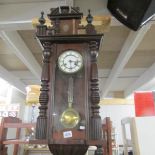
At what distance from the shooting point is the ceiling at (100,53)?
183cm

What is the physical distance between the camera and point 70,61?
41.9 inches

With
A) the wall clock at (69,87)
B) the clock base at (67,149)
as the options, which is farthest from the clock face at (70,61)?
the clock base at (67,149)

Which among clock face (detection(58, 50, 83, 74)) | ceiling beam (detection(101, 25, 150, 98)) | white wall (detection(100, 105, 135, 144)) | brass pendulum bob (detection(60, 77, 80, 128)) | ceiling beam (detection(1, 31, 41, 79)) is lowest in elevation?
brass pendulum bob (detection(60, 77, 80, 128))

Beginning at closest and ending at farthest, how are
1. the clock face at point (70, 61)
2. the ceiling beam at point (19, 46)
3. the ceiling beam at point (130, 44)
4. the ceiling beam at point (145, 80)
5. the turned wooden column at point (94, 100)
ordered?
the turned wooden column at point (94, 100) < the clock face at point (70, 61) < the ceiling beam at point (130, 44) < the ceiling beam at point (19, 46) < the ceiling beam at point (145, 80)

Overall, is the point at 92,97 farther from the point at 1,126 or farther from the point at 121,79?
the point at 121,79

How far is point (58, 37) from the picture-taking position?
3.58ft

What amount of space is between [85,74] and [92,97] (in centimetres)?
14

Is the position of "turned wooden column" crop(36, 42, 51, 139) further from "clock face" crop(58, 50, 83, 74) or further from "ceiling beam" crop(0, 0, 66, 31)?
"ceiling beam" crop(0, 0, 66, 31)

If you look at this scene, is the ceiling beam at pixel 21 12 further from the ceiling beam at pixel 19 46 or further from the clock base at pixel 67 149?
the clock base at pixel 67 149

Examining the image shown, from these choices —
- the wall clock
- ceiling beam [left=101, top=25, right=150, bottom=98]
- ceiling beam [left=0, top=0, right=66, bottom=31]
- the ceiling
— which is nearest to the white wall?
the ceiling

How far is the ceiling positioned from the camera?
6.01 feet

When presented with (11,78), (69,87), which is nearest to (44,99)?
(69,87)

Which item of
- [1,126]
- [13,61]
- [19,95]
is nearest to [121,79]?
[13,61]

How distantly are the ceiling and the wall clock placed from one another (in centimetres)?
72
